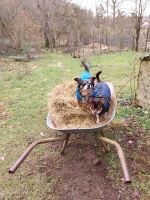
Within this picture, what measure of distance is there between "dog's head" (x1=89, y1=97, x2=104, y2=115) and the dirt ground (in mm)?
623

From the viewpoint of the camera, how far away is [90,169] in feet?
10.1

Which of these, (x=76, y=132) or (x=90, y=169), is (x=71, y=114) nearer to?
(x=76, y=132)

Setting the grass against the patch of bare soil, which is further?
the grass

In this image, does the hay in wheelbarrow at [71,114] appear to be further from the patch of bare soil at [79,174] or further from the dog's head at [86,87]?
the patch of bare soil at [79,174]

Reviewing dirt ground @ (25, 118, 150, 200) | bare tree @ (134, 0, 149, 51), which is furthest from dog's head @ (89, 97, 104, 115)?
bare tree @ (134, 0, 149, 51)

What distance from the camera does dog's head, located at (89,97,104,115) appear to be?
3084mm

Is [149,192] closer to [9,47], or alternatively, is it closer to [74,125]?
[74,125]

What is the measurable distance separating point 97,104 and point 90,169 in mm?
782

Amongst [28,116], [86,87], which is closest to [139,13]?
[28,116]

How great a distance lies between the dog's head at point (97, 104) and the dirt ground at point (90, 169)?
62 cm

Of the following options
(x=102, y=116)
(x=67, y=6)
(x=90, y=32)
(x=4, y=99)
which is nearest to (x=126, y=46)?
(x=90, y=32)

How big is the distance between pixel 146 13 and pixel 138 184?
13664 millimetres

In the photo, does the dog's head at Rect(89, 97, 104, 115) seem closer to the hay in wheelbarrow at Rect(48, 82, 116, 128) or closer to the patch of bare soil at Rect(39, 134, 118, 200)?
the hay in wheelbarrow at Rect(48, 82, 116, 128)

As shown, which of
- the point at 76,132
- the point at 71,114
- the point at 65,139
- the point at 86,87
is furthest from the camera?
the point at 71,114
